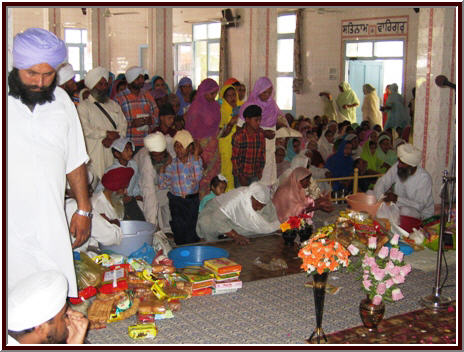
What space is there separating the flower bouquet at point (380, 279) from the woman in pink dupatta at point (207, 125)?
11.7 feet

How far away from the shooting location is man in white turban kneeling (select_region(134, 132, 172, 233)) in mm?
5895

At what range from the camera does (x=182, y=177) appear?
5.95 meters

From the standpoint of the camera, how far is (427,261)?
5.21 m

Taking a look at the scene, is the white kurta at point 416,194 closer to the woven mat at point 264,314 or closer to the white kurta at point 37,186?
the woven mat at point 264,314

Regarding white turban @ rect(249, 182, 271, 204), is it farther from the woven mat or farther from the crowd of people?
the woven mat

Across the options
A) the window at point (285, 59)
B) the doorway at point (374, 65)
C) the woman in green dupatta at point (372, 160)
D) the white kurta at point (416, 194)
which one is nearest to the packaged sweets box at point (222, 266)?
the white kurta at point (416, 194)

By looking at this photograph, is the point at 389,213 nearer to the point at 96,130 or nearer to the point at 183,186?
the point at 183,186

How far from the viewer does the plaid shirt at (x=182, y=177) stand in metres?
5.94

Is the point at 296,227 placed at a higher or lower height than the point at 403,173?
lower

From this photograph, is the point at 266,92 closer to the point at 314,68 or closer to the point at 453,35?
the point at 453,35

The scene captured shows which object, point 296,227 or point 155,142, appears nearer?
point 296,227

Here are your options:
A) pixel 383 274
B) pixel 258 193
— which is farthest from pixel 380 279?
pixel 258 193

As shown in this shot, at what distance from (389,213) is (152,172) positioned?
2303 millimetres

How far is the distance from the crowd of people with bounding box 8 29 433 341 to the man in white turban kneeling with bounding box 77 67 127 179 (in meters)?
0.01
